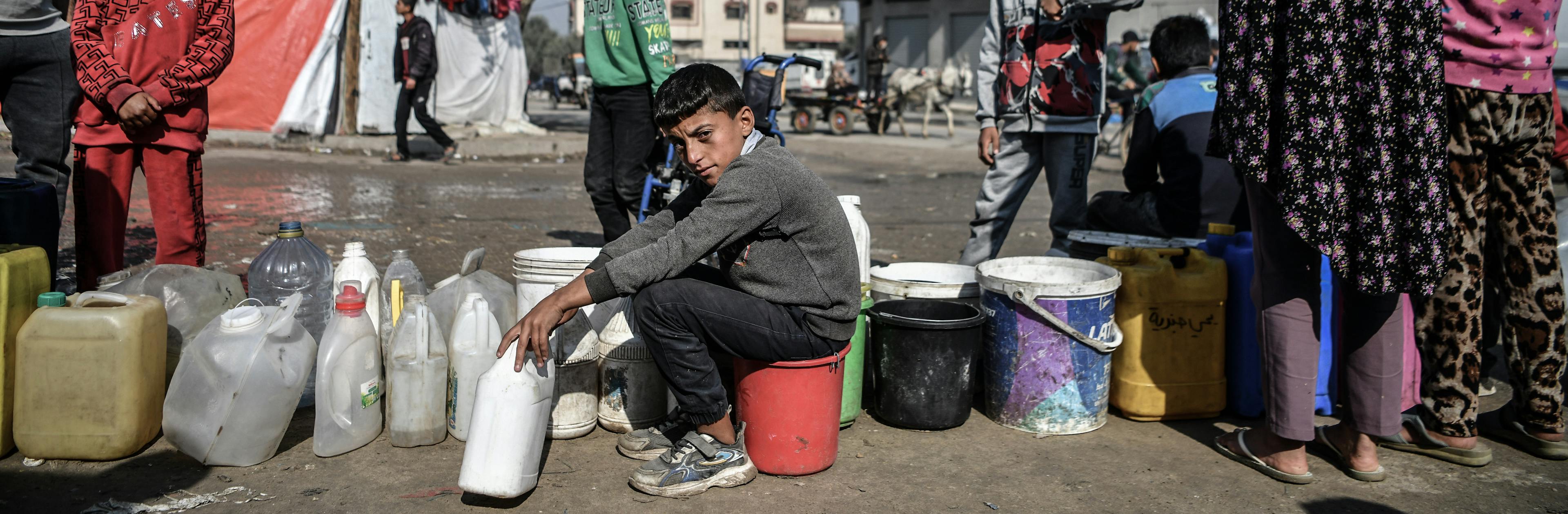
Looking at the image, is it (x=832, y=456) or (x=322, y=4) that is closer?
(x=832, y=456)

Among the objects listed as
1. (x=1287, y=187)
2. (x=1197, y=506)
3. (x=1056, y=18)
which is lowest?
(x=1197, y=506)

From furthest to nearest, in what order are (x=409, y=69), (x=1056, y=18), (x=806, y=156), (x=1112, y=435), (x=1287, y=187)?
(x=806, y=156) → (x=409, y=69) → (x=1056, y=18) → (x=1112, y=435) → (x=1287, y=187)

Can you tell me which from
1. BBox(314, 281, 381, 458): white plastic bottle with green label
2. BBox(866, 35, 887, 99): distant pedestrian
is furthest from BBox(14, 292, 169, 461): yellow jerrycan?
BBox(866, 35, 887, 99): distant pedestrian

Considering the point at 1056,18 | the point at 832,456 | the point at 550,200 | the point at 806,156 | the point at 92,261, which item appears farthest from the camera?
the point at 806,156

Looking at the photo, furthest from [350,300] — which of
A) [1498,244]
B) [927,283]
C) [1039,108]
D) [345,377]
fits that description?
[1498,244]

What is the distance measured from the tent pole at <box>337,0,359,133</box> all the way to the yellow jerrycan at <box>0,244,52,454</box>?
10853 mm

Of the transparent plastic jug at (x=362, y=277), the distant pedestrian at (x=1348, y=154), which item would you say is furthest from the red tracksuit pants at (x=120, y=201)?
the distant pedestrian at (x=1348, y=154)

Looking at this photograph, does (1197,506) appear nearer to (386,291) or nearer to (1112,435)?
Result: (1112,435)

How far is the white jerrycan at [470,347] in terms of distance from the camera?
9.48ft

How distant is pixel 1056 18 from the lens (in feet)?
13.9

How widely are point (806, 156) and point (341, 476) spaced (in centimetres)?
1160

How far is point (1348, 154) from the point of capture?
2.55 metres

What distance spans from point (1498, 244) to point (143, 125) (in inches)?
181

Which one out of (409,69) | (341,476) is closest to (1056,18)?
(341,476)
